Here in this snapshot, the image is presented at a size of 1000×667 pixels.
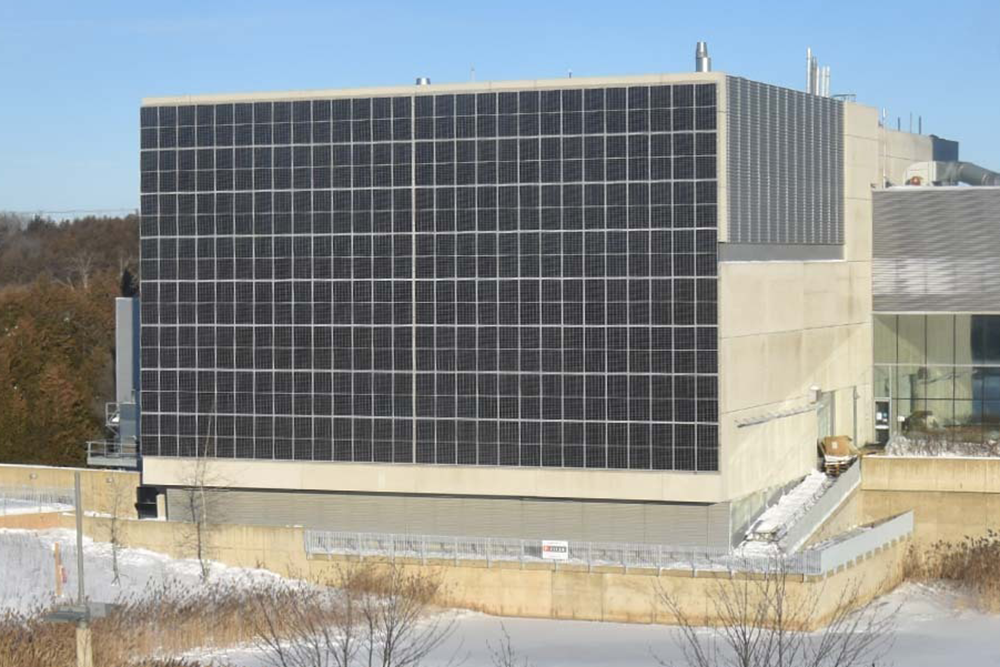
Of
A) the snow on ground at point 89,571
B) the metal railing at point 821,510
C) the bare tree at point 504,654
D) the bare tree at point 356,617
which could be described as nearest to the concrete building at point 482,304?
the metal railing at point 821,510

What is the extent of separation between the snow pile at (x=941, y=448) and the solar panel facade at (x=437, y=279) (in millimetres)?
14303

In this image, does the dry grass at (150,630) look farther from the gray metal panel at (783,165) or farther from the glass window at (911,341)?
the glass window at (911,341)

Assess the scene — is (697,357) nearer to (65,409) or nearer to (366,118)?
(366,118)

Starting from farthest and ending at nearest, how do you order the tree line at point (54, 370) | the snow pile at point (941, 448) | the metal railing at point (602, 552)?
the tree line at point (54, 370), the snow pile at point (941, 448), the metal railing at point (602, 552)

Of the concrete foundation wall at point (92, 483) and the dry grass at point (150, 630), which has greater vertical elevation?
the concrete foundation wall at point (92, 483)

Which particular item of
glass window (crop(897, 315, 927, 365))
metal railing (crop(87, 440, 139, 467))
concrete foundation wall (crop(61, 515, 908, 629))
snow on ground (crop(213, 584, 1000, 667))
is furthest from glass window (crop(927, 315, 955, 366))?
metal railing (crop(87, 440, 139, 467))

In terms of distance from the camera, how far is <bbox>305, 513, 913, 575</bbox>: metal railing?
49344mm

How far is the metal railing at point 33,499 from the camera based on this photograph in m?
61.6

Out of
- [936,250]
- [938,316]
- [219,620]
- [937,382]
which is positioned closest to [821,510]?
[937,382]

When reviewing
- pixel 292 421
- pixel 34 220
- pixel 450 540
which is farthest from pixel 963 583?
pixel 34 220

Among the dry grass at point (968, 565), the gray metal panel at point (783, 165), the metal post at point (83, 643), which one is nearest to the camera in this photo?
the metal post at point (83, 643)

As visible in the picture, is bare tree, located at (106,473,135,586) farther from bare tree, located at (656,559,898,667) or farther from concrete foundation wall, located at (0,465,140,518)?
bare tree, located at (656,559,898,667)

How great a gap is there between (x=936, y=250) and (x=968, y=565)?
47.2 feet

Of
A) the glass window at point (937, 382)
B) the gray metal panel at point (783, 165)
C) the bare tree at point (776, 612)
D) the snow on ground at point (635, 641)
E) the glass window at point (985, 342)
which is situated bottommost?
the snow on ground at point (635, 641)
